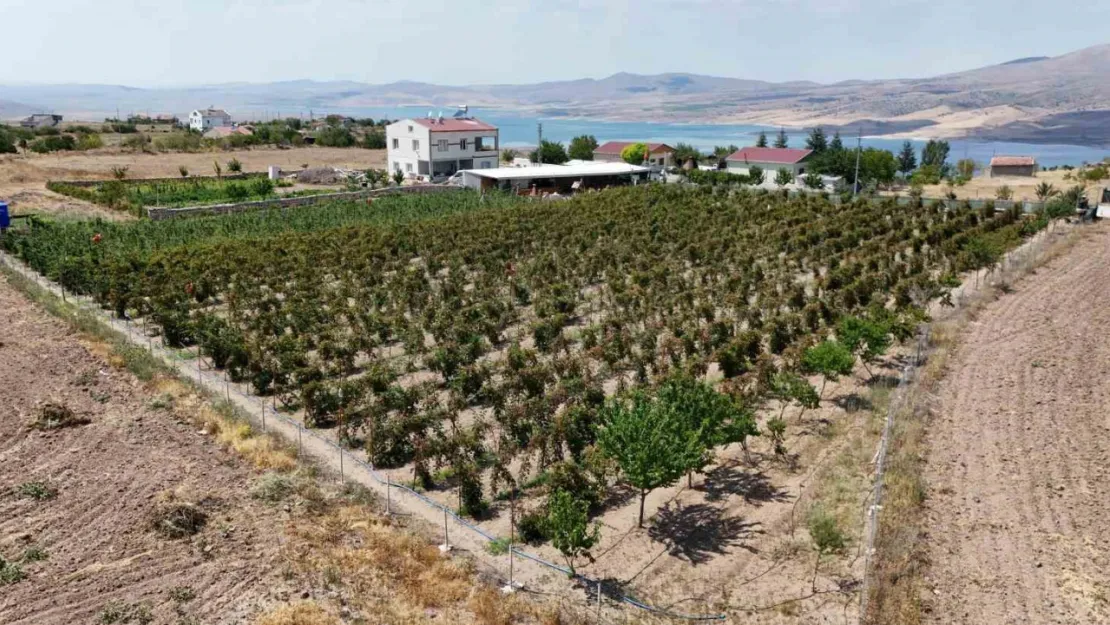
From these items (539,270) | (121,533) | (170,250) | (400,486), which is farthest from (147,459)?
(170,250)

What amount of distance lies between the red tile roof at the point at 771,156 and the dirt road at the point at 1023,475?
1368 inches

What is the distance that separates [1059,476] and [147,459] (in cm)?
1490

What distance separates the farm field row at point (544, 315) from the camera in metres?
13.4

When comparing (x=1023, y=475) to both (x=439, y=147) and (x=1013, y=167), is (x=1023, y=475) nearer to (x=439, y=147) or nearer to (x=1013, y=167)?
(x=439, y=147)

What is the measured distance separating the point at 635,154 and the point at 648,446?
5410cm

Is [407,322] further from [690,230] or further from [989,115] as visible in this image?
[989,115]

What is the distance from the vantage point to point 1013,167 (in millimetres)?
56969

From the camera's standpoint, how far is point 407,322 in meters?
20.8

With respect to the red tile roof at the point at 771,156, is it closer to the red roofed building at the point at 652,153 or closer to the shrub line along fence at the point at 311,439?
the red roofed building at the point at 652,153

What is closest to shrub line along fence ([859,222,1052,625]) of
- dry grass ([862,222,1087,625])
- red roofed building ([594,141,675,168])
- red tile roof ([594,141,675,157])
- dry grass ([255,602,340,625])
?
dry grass ([862,222,1087,625])

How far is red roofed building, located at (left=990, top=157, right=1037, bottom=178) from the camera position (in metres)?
57.0

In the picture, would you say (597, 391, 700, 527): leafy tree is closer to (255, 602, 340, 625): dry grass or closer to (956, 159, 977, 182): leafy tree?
(255, 602, 340, 625): dry grass

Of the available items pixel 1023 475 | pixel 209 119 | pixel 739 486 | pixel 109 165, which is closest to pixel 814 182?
pixel 1023 475

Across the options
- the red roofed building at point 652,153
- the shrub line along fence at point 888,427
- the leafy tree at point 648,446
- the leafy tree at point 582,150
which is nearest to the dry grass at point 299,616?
the leafy tree at point 648,446
